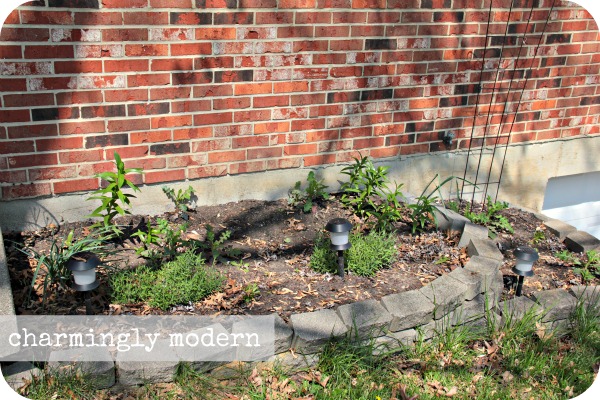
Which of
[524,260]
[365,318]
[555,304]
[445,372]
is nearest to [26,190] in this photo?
[365,318]

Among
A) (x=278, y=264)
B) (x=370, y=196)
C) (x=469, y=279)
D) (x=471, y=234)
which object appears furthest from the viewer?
(x=370, y=196)

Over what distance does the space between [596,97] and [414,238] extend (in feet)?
8.82

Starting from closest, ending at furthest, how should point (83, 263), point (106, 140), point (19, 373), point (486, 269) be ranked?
point (19, 373)
point (83, 263)
point (486, 269)
point (106, 140)

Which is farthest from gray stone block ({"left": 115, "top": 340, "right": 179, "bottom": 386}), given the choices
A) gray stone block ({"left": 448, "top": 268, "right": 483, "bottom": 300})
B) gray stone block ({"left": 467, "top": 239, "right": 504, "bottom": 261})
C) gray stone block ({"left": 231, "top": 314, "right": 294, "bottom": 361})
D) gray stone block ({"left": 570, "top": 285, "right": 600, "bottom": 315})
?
gray stone block ({"left": 570, "top": 285, "right": 600, "bottom": 315})

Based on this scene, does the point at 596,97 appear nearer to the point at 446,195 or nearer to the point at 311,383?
the point at 446,195

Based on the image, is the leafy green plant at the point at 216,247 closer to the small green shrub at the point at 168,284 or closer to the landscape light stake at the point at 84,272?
the small green shrub at the point at 168,284

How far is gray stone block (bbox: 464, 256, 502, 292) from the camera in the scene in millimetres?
3924

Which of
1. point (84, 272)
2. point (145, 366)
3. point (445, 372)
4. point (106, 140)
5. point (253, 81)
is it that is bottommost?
point (445, 372)

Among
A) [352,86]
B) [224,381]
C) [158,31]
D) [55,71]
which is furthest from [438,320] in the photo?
[55,71]

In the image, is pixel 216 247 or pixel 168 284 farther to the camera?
pixel 216 247

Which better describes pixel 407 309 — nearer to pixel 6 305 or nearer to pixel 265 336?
pixel 265 336

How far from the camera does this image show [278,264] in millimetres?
4066

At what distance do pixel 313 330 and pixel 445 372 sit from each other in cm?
80

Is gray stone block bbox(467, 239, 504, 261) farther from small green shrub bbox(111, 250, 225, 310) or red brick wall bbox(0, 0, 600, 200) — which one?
small green shrub bbox(111, 250, 225, 310)
